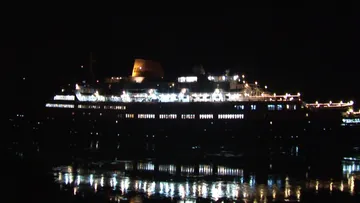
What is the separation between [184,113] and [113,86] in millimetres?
9768

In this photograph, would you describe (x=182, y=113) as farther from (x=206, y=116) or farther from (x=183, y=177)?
(x=183, y=177)

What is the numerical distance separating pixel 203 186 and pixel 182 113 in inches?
929

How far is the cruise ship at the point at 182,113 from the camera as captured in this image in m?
44.8

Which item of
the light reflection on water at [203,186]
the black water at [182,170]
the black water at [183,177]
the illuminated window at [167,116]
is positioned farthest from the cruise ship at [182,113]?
the light reflection on water at [203,186]

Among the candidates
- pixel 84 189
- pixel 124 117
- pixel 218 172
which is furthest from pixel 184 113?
pixel 84 189

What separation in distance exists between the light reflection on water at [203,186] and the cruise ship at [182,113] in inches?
547

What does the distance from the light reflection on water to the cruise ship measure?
1390 centimetres

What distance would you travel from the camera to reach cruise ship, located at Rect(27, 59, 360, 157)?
44.8 metres

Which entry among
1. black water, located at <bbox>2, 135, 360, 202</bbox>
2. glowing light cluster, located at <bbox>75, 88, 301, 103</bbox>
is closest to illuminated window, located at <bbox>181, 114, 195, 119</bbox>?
glowing light cluster, located at <bbox>75, 88, 301, 103</bbox>

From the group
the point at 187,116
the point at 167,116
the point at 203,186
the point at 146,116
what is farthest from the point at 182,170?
the point at 146,116

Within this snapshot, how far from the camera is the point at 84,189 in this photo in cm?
2409

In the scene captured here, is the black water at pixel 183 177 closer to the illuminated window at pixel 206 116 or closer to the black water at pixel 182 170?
the black water at pixel 182 170

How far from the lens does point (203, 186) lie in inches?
979

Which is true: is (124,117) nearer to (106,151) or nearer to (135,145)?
(135,145)
